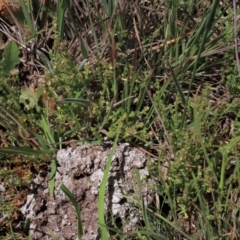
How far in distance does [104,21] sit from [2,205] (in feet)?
2.51

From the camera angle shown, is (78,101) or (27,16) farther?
(27,16)

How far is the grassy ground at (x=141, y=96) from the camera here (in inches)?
57.5

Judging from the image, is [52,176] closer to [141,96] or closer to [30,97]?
[30,97]

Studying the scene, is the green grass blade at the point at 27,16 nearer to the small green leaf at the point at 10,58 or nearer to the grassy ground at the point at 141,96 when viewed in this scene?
the grassy ground at the point at 141,96

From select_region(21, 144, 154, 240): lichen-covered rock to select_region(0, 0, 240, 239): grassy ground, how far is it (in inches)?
1.9

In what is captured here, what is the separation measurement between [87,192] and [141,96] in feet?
1.27

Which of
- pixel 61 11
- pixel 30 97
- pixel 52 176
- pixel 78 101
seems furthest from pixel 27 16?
pixel 52 176

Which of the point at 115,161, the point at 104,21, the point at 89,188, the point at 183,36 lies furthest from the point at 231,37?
the point at 89,188

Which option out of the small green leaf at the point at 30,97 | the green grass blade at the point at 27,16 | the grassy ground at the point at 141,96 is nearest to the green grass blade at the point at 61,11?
the grassy ground at the point at 141,96

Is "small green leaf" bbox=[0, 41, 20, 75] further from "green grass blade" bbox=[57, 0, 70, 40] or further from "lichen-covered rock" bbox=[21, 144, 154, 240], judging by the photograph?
"lichen-covered rock" bbox=[21, 144, 154, 240]

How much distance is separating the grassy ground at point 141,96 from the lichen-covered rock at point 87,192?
0.05 metres

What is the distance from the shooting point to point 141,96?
1.61 metres

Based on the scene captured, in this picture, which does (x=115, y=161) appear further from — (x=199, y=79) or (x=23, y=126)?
(x=199, y=79)

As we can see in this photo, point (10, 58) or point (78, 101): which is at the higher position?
point (10, 58)
